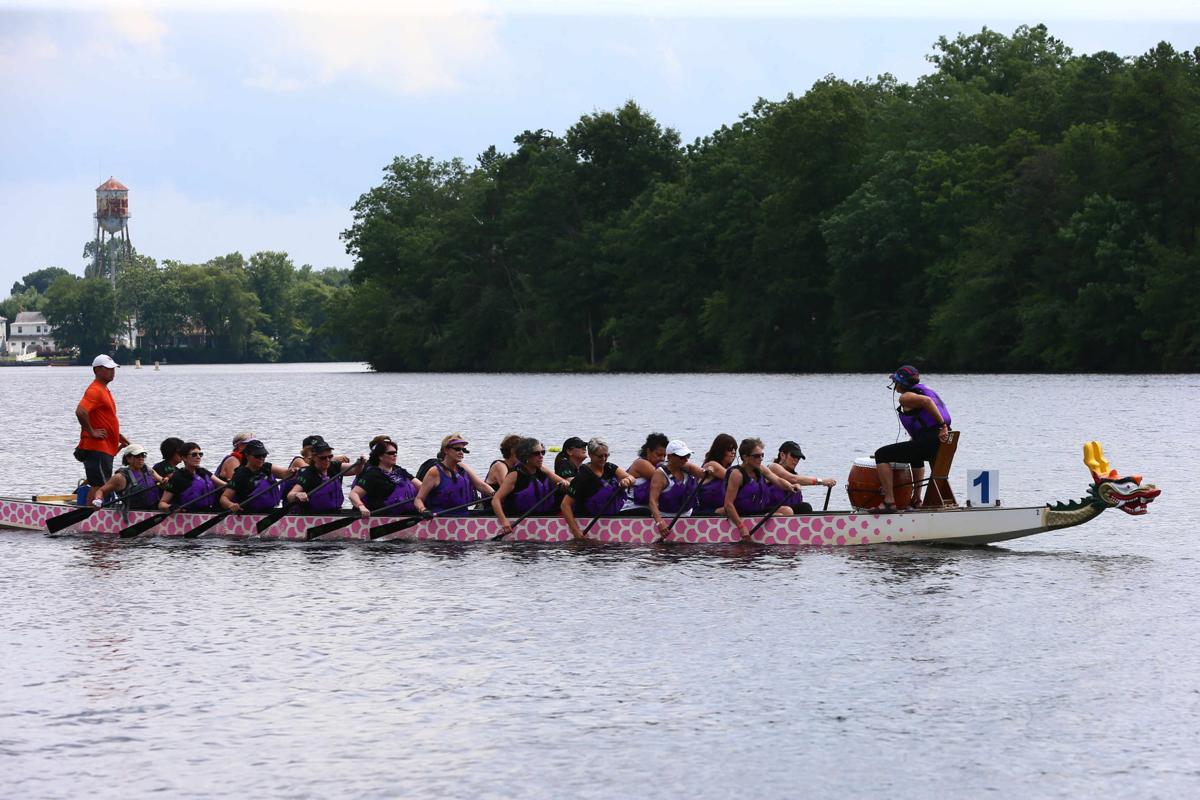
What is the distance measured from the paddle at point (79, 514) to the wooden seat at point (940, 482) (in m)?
10.8

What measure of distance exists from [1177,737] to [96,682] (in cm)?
830

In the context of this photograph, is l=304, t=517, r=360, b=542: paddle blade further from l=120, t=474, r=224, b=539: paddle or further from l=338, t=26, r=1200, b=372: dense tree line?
l=338, t=26, r=1200, b=372: dense tree line

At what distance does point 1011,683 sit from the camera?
1342 cm

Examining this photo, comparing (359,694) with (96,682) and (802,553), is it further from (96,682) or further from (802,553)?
(802,553)

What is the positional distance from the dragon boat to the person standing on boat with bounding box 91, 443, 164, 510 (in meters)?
0.20

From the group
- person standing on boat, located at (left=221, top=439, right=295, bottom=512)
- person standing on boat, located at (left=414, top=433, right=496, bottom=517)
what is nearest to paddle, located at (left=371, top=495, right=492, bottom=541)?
person standing on boat, located at (left=414, top=433, right=496, bottom=517)

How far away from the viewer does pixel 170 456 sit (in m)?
24.0

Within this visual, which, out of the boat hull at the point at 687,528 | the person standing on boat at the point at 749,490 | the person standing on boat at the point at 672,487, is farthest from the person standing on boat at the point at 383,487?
the person standing on boat at the point at 749,490

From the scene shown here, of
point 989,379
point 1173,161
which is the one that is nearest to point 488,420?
point 989,379

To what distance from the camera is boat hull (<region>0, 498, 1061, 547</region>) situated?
20672 mm

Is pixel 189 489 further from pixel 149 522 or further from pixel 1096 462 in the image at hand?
pixel 1096 462

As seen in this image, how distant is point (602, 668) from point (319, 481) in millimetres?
10141

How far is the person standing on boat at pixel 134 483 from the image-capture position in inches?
945

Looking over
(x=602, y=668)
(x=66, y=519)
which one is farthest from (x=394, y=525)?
(x=602, y=668)
